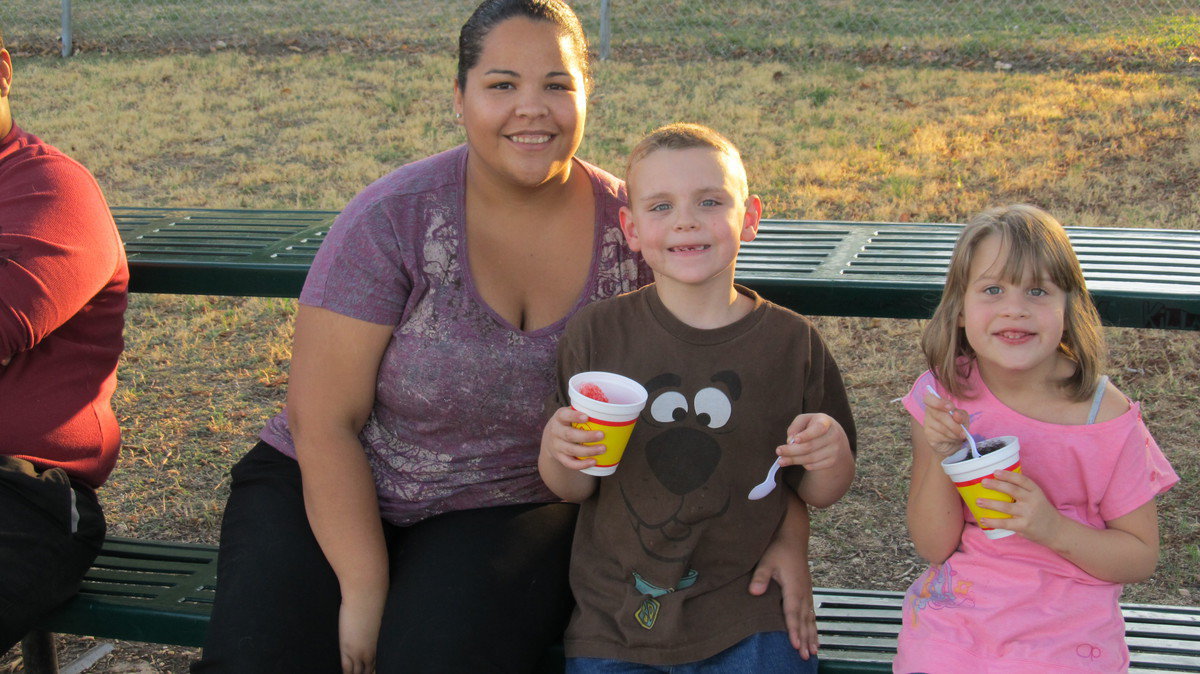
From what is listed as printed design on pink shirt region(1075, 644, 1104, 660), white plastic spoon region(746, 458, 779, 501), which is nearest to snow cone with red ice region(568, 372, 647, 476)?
white plastic spoon region(746, 458, 779, 501)

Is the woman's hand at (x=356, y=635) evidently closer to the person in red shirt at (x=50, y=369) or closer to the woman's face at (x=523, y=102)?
the person in red shirt at (x=50, y=369)

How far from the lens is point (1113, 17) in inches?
403

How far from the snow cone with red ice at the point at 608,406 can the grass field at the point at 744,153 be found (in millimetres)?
1384

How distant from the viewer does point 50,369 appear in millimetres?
2781

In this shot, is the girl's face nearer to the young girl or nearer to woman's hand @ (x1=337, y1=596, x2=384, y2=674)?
the young girl

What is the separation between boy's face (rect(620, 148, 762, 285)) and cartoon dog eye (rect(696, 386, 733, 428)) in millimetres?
233

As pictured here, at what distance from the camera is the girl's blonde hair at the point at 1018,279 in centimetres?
226

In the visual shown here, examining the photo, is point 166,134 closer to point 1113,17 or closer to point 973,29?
point 973,29

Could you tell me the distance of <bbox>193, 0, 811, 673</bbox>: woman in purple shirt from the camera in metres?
2.44

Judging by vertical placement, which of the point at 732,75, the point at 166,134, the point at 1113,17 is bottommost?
the point at 166,134

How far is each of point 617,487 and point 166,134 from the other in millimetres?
7222

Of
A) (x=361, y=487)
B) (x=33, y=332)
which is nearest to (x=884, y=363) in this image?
(x=361, y=487)

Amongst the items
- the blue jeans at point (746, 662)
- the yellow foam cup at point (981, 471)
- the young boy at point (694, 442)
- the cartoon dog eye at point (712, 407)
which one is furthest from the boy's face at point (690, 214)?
the blue jeans at point (746, 662)

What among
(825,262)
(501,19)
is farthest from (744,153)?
(501,19)
